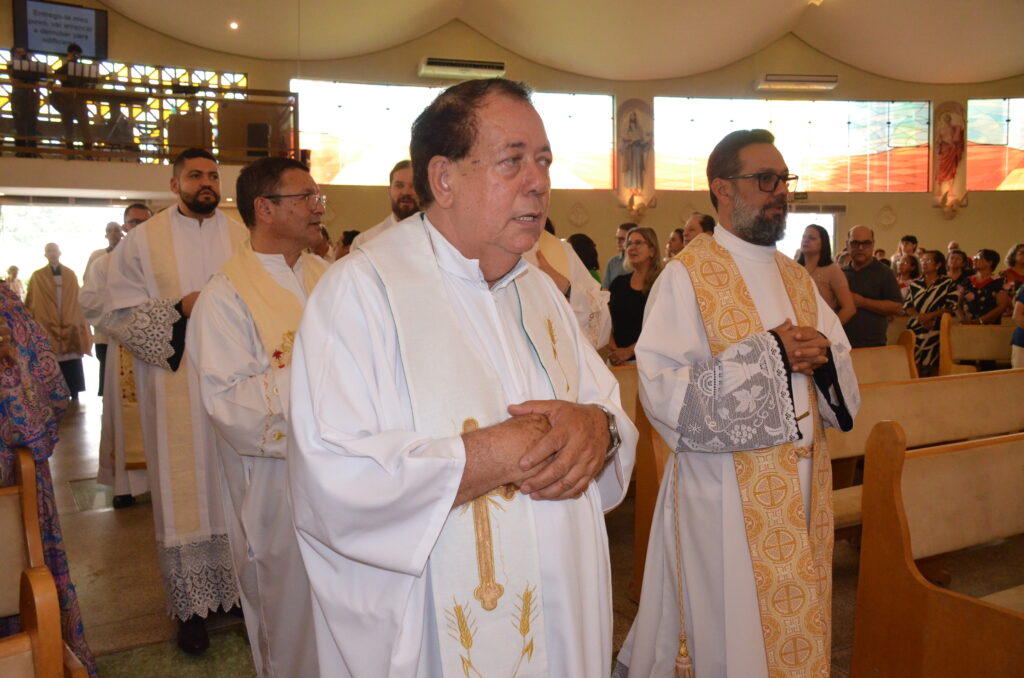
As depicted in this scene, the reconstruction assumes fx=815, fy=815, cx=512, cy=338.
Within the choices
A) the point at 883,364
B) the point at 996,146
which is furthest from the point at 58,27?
the point at 996,146

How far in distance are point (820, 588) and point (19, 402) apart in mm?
2547

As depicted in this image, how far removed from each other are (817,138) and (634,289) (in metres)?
14.4

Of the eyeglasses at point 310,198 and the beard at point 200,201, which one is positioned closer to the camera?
the eyeglasses at point 310,198

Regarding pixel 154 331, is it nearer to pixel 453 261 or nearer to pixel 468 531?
pixel 453 261

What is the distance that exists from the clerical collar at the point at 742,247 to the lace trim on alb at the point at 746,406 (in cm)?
43

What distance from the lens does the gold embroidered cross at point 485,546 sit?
1627mm

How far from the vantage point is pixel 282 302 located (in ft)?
9.47

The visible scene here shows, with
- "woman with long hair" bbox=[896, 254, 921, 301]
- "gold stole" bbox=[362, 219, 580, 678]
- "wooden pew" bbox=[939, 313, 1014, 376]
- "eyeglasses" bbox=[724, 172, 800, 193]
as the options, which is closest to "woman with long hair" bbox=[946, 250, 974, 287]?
"woman with long hair" bbox=[896, 254, 921, 301]

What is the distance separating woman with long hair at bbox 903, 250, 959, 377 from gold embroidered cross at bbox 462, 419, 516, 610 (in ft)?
23.7

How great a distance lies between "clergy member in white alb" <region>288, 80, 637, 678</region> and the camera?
4.94 feet

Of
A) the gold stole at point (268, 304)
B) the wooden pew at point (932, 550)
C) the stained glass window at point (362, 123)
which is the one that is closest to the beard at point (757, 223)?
the wooden pew at point (932, 550)

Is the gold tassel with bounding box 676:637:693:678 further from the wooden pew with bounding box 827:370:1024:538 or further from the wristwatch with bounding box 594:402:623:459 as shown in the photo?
the wooden pew with bounding box 827:370:1024:538

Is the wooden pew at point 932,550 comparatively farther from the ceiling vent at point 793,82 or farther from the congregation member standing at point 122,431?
the ceiling vent at point 793,82

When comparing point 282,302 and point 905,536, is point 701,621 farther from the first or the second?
point 282,302
